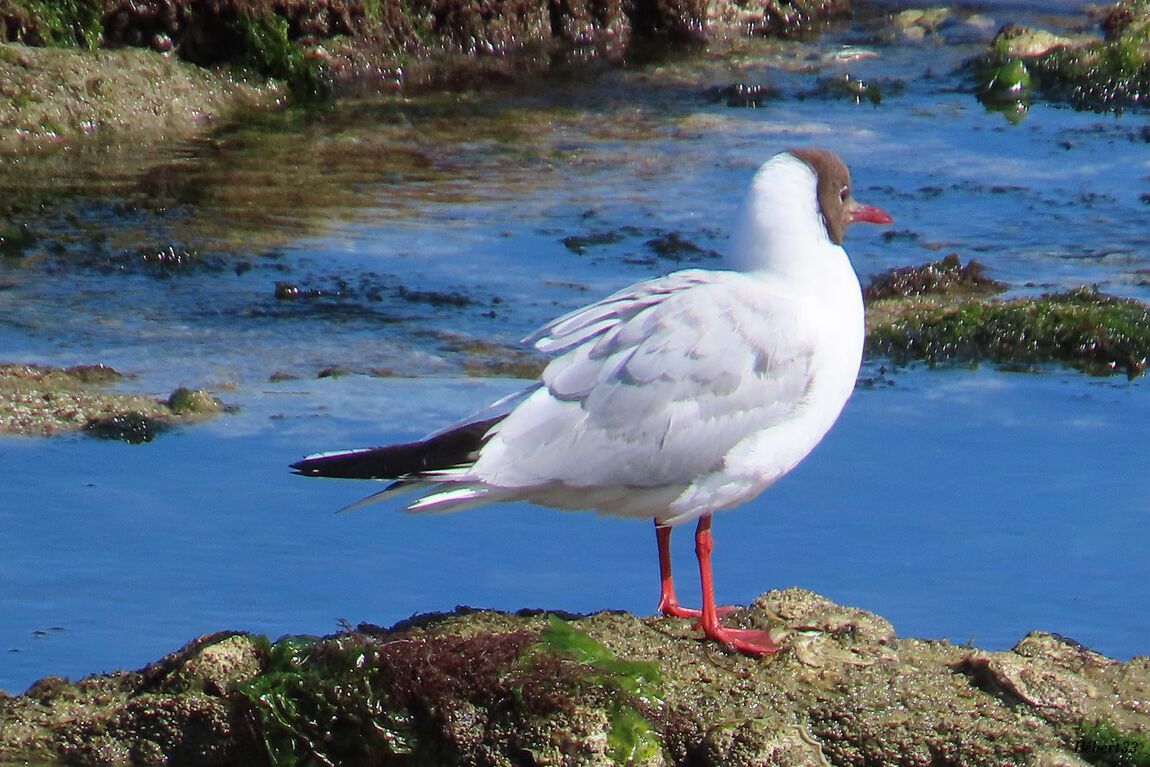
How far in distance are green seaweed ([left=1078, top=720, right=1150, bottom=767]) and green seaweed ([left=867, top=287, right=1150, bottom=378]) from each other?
11.4 feet

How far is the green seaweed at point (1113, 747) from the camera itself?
3963 millimetres

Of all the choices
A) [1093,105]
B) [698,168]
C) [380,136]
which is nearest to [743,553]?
[698,168]

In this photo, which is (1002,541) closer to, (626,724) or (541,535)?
(541,535)

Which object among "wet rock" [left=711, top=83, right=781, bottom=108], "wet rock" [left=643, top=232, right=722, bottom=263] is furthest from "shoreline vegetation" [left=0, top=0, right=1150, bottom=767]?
"wet rock" [left=711, top=83, right=781, bottom=108]

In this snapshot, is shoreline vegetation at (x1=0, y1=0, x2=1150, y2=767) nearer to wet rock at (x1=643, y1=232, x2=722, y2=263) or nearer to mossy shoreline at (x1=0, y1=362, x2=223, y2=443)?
mossy shoreline at (x1=0, y1=362, x2=223, y2=443)

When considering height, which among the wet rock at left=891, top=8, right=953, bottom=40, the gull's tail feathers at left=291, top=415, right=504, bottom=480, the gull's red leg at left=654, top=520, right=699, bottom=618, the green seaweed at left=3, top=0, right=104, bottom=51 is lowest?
the gull's red leg at left=654, top=520, right=699, bottom=618

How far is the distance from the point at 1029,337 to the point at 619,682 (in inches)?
162

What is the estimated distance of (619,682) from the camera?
12.9ft

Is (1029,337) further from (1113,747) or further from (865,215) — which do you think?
(1113,747)

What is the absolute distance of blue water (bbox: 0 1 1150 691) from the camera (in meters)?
5.06

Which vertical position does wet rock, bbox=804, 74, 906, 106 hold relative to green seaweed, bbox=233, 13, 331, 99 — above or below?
below

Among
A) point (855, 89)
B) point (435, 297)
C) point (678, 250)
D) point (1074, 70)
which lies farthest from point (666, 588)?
point (1074, 70)

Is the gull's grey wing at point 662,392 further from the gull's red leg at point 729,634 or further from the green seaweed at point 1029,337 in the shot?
the green seaweed at point 1029,337

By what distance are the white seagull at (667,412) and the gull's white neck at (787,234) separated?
0.08 m
